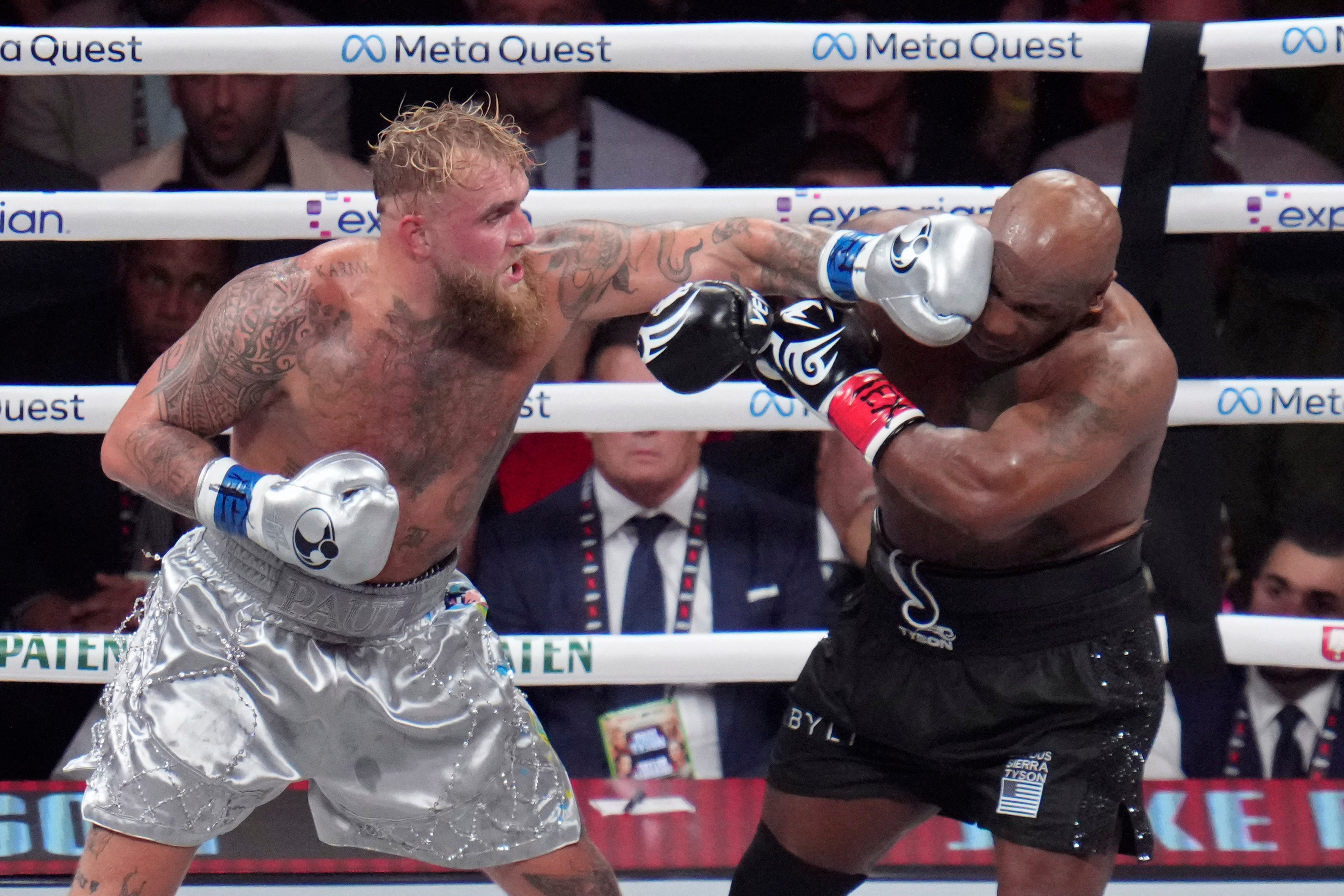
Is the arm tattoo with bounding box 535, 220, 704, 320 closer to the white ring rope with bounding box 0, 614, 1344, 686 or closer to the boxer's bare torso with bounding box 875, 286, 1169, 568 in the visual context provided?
the boxer's bare torso with bounding box 875, 286, 1169, 568

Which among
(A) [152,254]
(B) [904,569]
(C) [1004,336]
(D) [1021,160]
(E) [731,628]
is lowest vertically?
(E) [731,628]

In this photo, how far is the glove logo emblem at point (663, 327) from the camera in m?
1.93

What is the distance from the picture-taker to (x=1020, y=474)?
1.85 meters

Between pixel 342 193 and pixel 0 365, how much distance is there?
3.25ft

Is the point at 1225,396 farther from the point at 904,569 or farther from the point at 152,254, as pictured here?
the point at 152,254

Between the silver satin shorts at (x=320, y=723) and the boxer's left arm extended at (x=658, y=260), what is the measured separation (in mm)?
461

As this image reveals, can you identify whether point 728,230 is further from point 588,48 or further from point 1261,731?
point 1261,731

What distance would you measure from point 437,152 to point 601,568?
1255mm

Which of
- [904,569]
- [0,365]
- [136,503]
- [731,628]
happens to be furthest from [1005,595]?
[0,365]

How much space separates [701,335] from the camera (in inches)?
76.0

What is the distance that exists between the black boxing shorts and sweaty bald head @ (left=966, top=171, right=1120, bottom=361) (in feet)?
1.15

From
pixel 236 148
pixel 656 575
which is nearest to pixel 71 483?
pixel 236 148

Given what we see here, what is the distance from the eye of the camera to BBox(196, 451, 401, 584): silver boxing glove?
1.75m

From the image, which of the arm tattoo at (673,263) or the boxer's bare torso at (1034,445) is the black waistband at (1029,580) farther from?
the arm tattoo at (673,263)
